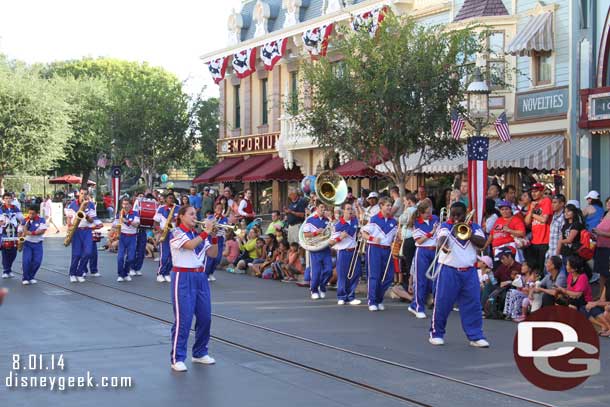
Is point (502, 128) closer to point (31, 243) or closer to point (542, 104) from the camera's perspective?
point (542, 104)

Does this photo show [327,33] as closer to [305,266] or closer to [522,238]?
[305,266]

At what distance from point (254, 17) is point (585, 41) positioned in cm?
1851

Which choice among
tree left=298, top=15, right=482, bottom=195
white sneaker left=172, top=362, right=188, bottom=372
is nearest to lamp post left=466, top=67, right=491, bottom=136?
tree left=298, top=15, right=482, bottom=195

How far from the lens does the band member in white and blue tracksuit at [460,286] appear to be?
11203 mm

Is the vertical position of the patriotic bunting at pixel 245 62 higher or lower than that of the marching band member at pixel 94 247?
higher

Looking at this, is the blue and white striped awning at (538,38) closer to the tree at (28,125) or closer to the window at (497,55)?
the window at (497,55)

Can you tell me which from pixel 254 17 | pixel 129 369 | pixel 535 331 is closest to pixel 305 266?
pixel 535 331

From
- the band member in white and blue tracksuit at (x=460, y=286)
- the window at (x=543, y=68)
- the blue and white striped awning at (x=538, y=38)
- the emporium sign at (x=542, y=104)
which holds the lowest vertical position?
the band member in white and blue tracksuit at (x=460, y=286)

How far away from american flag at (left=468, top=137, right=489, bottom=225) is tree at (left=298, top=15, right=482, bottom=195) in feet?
13.9

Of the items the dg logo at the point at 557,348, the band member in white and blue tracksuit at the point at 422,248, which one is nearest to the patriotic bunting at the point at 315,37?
the band member in white and blue tracksuit at the point at 422,248

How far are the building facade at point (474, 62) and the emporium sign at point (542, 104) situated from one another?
0.02 meters

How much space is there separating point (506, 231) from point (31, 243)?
30.4ft

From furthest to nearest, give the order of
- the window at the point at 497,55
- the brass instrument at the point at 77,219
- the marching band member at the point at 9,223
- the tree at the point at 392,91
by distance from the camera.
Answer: the window at the point at 497,55 < the tree at the point at 392,91 < the marching band member at the point at 9,223 < the brass instrument at the point at 77,219

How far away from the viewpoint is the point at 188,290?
9.84 metres
